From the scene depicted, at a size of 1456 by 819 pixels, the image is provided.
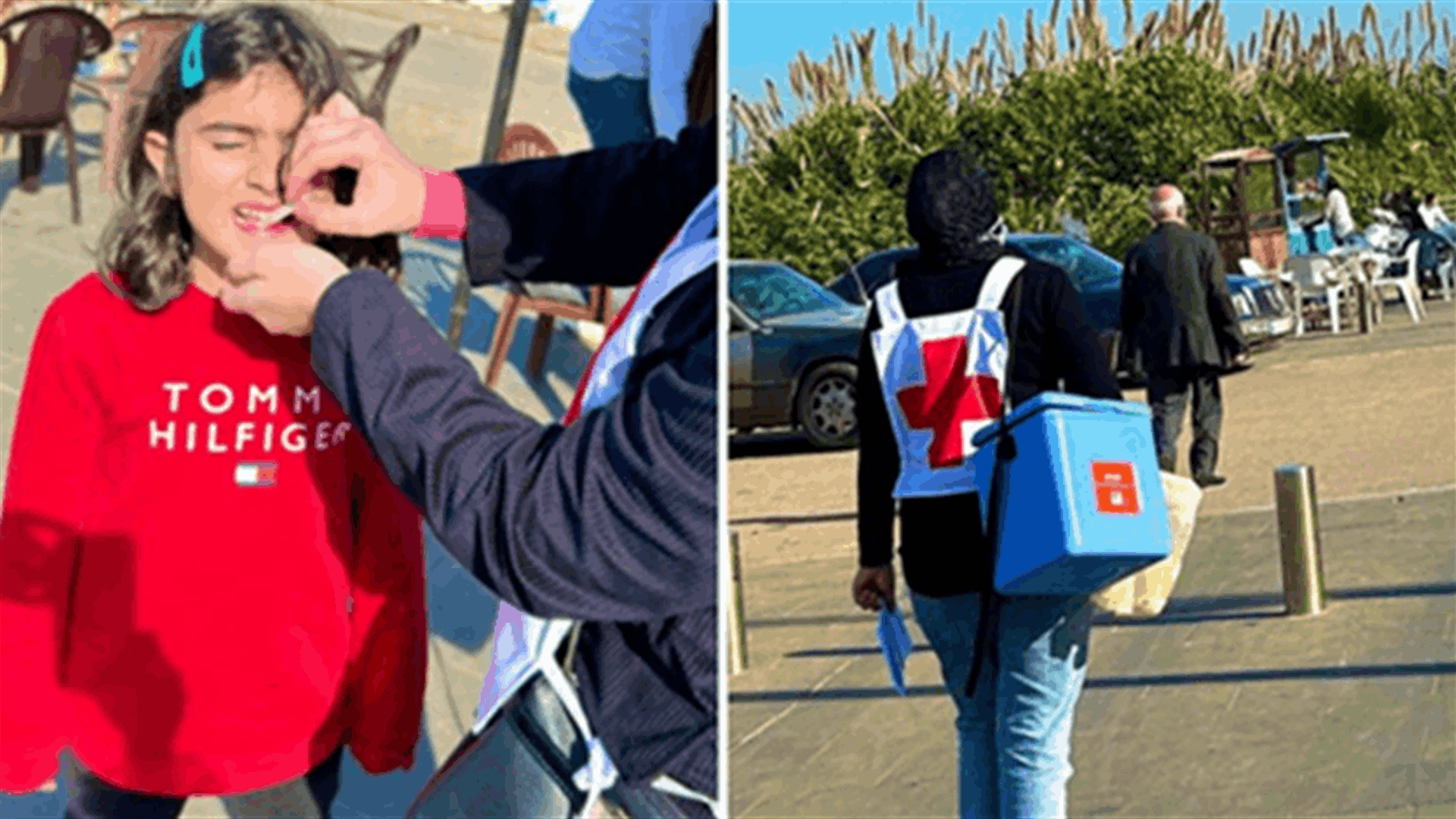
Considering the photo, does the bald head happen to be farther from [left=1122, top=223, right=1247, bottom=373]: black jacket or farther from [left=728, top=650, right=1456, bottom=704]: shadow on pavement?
[left=728, top=650, right=1456, bottom=704]: shadow on pavement

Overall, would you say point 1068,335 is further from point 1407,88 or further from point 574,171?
Result: point 1407,88

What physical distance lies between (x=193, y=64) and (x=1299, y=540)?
4406 mm

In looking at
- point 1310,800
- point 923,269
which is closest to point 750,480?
point 1310,800

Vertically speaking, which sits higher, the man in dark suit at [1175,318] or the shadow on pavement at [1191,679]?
the man in dark suit at [1175,318]

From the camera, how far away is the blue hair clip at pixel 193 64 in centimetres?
164

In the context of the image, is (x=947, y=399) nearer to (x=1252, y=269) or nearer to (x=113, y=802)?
(x=113, y=802)

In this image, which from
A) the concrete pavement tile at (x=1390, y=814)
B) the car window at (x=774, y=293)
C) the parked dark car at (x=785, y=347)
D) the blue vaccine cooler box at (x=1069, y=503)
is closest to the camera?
the blue vaccine cooler box at (x=1069, y=503)

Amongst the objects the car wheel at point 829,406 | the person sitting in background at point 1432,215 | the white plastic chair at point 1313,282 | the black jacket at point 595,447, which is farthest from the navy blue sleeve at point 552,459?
the person sitting in background at point 1432,215

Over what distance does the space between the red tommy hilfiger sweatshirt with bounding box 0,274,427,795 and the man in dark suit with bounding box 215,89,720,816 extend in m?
0.08

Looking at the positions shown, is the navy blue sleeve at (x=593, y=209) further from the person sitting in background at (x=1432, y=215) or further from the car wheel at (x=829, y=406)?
the person sitting in background at (x=1432, y=215)

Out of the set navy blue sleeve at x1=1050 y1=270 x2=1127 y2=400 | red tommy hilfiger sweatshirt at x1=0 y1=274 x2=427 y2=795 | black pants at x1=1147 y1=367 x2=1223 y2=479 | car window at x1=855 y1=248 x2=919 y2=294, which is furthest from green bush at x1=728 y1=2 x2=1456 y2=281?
red tommy hilfiger sweatshirt at x1=0 y1=274 x2=427 y2=795

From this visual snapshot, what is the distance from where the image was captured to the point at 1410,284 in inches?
655

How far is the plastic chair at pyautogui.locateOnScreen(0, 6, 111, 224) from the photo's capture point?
65.9 inches

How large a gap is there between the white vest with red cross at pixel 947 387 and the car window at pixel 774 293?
7302 millimetres
